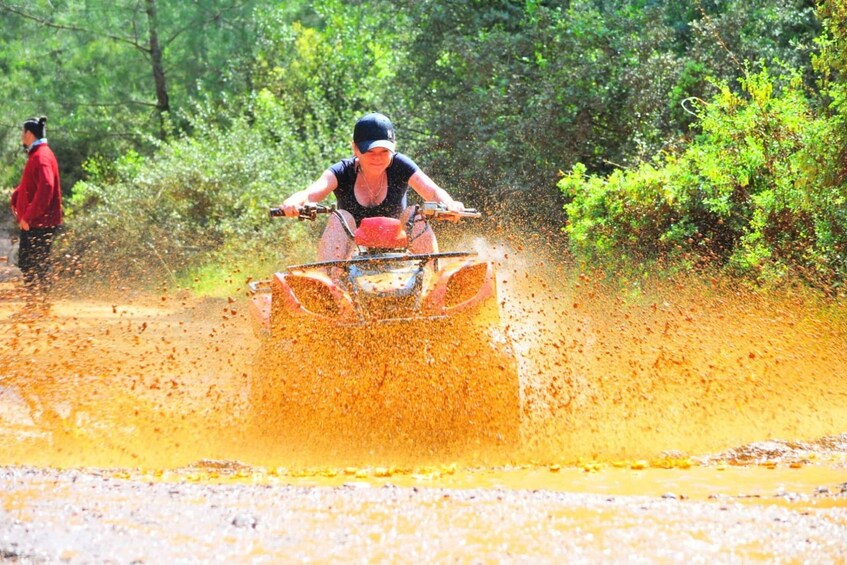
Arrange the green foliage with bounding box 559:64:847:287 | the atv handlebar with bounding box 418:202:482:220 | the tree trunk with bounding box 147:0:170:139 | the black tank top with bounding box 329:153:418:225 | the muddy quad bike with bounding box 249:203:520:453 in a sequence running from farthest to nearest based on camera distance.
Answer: the tree trunk with bounding box 147:0:170:139 < the green foliage with bounding box 559:64:847:287 < the black tank top with bounding box 329:153:418:225 < the atv handlebar with bounding box 418:202:482:220 < the muddy quad bike with bounding box 249:203:520:453

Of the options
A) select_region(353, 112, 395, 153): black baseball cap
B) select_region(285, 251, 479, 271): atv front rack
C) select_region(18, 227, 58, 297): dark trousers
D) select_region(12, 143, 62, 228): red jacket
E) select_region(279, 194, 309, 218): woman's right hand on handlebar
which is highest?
select_region(12, 143, 62, 228): red jacket

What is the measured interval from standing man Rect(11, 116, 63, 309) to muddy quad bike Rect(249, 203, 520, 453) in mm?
5165

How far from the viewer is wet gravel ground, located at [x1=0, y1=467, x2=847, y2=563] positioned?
3.79m

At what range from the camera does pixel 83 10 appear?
24.8m

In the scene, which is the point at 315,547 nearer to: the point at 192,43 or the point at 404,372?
the point at 404,372

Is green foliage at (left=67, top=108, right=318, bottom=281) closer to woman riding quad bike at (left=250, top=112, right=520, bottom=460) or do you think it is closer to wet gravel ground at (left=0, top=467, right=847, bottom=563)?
woman riding quad bike at (left=250, top=112, right=520, bottom=460)

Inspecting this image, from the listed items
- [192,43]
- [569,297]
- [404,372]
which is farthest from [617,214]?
[192,43]

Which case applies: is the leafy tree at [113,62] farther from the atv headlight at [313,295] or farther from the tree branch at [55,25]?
the atv headlight at [313,295]

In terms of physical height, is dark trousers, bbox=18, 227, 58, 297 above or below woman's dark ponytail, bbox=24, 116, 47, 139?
below

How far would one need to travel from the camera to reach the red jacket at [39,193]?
1086 cm

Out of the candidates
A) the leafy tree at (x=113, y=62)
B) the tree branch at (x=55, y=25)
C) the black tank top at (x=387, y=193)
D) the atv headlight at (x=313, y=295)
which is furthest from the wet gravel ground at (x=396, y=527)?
the tree branch at (x=55, y=25)

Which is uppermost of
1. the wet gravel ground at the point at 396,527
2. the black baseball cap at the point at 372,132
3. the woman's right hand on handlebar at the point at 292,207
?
the black baseball cap at the point at 372,132

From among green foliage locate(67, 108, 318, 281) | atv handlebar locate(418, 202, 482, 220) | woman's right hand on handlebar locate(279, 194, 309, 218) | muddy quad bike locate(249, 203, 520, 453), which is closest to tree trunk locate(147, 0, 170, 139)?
green foliage locate(67, 108, 318, 281)

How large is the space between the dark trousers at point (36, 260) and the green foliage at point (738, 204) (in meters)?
5.10
